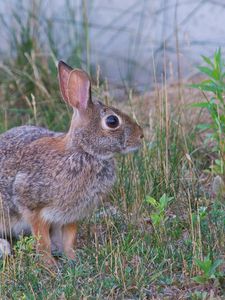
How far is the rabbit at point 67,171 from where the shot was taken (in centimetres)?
533

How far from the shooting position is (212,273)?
458 cm

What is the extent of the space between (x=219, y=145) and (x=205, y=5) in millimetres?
3488

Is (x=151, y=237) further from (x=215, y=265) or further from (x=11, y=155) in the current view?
(x=11, y=155)

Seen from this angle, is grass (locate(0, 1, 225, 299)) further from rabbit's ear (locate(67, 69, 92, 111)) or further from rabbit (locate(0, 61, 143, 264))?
rabbit's ear (locate(67, 69, 92, 111))

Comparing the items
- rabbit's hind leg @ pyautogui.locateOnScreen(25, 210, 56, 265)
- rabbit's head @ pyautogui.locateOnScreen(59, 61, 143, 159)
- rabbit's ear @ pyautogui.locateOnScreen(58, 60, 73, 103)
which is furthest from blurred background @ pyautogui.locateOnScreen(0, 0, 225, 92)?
rabbit's hind leg @ pyautogui.locateOnScreen(25, 210, 56, 265)

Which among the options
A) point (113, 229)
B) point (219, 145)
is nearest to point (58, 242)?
point (113, 229)

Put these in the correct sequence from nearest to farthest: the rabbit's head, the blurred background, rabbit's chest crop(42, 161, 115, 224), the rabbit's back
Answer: rabbit's chest crop(42, 161, 115, 224)
the rabbit's head
the rabbit's back
the blurred background

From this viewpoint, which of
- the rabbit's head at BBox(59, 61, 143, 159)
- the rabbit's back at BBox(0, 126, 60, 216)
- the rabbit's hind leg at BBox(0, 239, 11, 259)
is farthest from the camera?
the rabbit's back at BBox(0, 126, 60, 216)

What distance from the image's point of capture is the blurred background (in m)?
8.51

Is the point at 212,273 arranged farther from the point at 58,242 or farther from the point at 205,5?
the point at 205,5

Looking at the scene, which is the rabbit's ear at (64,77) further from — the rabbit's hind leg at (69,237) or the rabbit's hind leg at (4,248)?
the rabbit's hind leg at (4,248)

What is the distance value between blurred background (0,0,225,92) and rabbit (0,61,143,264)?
2794mm

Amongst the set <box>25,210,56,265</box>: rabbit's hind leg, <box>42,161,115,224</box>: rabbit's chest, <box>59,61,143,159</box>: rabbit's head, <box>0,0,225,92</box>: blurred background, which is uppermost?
<box>0,0,225,92</box>: blurred background

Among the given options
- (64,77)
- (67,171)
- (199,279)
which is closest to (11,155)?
(67,171)
